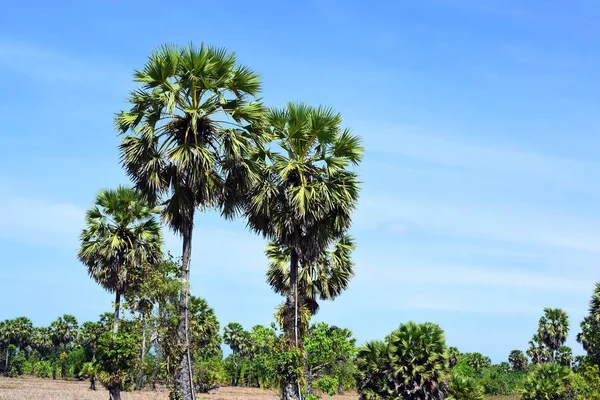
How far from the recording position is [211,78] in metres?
24.3

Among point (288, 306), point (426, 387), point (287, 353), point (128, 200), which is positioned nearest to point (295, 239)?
point (288, 306)

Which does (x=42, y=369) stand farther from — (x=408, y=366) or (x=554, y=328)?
(x=408, y=366)

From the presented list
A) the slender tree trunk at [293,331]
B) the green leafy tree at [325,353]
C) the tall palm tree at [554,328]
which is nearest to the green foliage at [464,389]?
the green leafy tree at [325,353]

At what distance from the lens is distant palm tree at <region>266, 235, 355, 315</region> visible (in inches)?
1553

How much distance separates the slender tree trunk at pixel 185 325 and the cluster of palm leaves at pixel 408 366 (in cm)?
1057

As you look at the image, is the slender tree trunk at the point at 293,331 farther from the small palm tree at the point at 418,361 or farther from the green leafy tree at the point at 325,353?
the small palm tree at the point at 418,361

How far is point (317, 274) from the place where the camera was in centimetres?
3947

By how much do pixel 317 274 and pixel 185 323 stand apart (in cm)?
1666

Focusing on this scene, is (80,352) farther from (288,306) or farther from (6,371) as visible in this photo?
(288,306)

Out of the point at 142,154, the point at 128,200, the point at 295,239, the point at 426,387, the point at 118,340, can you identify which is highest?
the point at 128,200

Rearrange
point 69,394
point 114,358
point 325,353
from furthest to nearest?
point 69,394 → point 114,358 → point 325,353

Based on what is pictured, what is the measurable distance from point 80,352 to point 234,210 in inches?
3975

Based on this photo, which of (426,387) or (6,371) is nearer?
(426,387)

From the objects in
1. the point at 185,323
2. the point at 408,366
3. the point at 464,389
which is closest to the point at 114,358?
the point at 185,323
